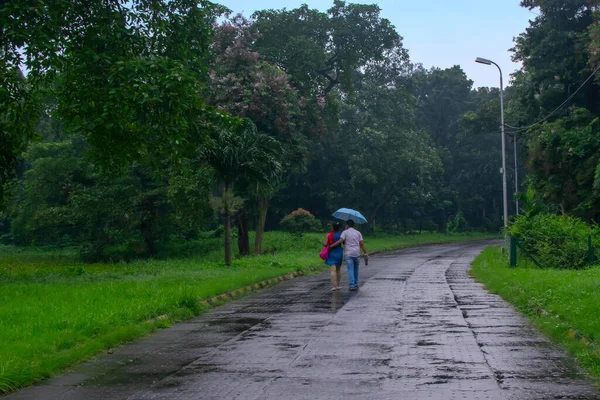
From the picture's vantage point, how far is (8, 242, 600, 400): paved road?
23.9 feet

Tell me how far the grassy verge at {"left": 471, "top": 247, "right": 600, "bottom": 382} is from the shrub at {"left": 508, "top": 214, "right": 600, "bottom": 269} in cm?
336

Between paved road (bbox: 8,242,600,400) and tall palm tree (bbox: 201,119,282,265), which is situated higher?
tall palm tree (bbox: 201,119,282,265)

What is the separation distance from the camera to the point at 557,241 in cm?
2477

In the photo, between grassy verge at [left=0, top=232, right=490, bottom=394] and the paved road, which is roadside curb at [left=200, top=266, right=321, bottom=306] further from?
the paved road

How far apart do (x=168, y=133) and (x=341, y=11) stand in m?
30.3

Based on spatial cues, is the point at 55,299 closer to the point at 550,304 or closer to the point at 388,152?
the point at 550,304

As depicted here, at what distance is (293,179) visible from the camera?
5588 cm

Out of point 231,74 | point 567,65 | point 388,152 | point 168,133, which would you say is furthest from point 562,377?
point 388,152

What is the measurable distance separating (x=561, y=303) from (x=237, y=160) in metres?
14.5

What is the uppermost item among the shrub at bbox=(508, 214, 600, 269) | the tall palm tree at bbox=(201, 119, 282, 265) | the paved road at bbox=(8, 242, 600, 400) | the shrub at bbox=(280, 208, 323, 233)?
the tall palm tree at bbox=(201, 119, 282, 265)

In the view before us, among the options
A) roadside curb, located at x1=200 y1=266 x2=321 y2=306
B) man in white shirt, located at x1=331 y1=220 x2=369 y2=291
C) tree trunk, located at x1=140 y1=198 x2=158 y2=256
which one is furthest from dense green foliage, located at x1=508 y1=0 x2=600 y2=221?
tree trunk, located at x1=140 y1=198 x2=158 y2=256

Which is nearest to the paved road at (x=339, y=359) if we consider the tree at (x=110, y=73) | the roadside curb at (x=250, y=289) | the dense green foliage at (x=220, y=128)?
the roadside curb at (x=250, y=289)

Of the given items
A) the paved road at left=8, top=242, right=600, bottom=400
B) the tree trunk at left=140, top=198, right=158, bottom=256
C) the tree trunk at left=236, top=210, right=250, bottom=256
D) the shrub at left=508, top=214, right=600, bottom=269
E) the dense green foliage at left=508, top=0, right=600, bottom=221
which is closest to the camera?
the paved road at left=8, top=242, right=600, bottom=400

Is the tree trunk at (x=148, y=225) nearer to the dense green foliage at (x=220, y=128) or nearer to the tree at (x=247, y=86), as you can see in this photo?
the dense green foliage at (x=220, y=128)
